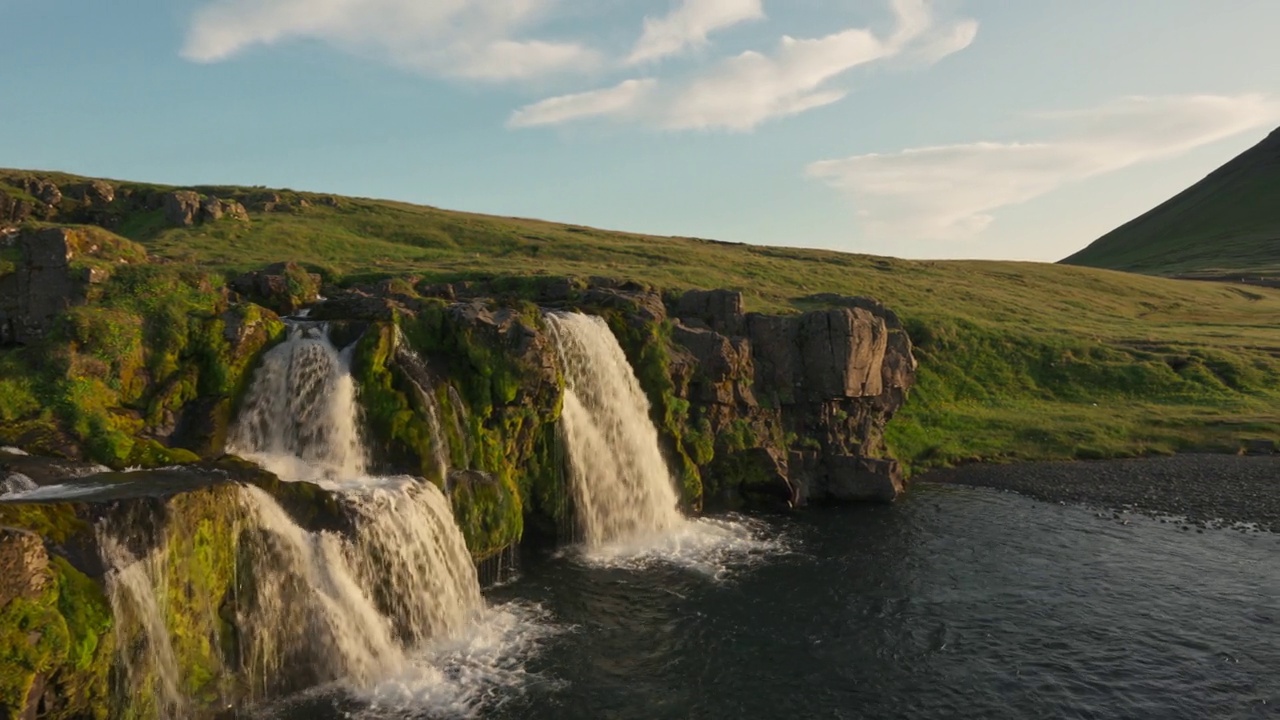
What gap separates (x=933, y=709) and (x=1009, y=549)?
1688 cm

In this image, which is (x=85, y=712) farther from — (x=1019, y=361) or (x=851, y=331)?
(x=1019, y=361)

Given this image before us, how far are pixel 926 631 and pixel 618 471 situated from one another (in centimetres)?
1628

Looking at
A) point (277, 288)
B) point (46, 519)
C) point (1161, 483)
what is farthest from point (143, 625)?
point (1161, 483)

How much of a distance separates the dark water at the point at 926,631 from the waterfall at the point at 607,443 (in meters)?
4.46

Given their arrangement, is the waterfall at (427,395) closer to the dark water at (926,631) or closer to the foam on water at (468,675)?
the dark water at (926,631)

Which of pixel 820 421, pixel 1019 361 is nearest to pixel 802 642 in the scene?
pixel 820 421

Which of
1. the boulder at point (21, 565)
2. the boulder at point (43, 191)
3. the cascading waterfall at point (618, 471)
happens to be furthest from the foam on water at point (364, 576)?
the boulder at point (43, 191)

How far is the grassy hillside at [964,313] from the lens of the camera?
59.6 metres

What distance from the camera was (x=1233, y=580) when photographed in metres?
30.9

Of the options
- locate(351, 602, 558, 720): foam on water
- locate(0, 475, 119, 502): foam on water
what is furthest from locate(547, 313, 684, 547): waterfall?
locate(0, 475, 119, 502): foam on water

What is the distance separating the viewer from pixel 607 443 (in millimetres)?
37562

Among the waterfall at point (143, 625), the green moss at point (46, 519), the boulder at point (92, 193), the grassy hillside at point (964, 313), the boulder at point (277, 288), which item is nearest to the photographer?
the green moss at point (46, 519)

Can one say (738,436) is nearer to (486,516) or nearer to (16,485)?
(486,516)

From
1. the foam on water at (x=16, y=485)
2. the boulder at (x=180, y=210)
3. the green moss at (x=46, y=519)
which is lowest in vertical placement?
the green moss at (x=46, y=519)
